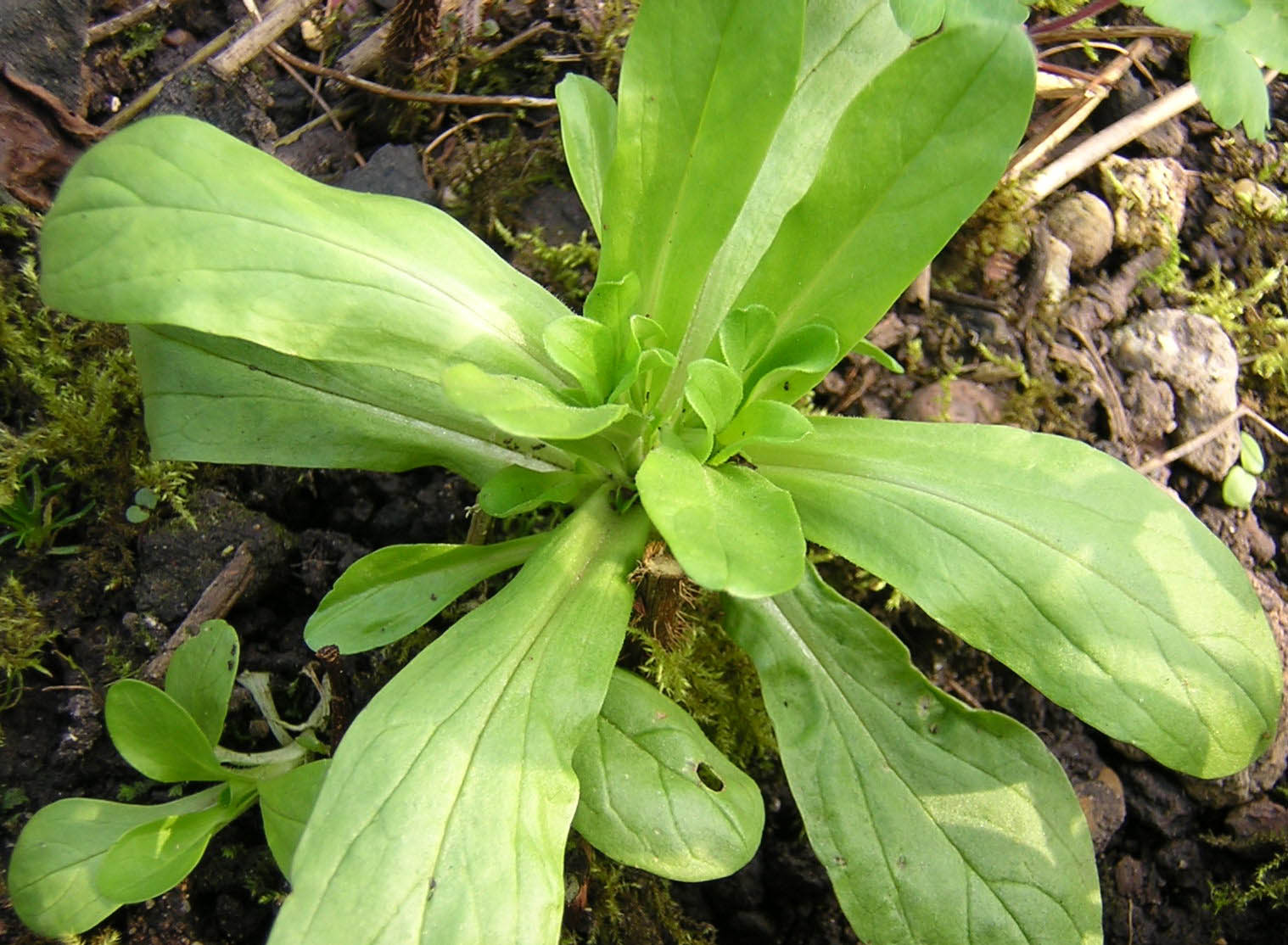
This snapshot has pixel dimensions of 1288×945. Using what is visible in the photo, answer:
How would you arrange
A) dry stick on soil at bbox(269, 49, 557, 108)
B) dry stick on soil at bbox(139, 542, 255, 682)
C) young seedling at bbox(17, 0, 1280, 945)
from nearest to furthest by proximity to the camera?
1. young seedling at bbox(17, 0, 1280, 945)
2. dry stick on soil at bbox(139, 542, 255, 682)
3. dry stick on soil at bbox(269, 49, 557, 108)

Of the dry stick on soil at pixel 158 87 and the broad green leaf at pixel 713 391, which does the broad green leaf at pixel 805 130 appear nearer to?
the broad green leaf at pixel 713 391

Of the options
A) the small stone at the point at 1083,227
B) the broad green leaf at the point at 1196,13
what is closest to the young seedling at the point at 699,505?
the broad green leaf at the point at 1196,13

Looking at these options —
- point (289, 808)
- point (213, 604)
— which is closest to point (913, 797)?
point (289, 808)

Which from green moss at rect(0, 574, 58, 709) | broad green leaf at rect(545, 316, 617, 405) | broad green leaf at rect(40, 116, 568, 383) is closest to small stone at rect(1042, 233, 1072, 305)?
broad green leaf at rect(545, 316, 617, 405)

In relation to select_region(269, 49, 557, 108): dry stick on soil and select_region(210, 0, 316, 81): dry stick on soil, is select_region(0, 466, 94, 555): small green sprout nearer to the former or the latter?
select_region(210, 0, 316, 81): dry stick on soil

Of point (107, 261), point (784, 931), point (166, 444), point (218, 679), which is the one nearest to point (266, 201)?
point (107, 261)

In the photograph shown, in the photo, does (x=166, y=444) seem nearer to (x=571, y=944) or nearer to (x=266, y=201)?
(x=266, y=201)

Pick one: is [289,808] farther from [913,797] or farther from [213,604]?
[913,797]
